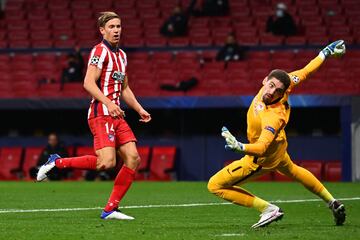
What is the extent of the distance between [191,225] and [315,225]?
127cm

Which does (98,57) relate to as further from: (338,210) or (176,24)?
(176,24)

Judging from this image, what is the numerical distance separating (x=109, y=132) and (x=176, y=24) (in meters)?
16.3

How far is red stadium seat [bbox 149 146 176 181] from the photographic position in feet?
81.3

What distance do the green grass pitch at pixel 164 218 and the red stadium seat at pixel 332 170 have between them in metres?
6.34

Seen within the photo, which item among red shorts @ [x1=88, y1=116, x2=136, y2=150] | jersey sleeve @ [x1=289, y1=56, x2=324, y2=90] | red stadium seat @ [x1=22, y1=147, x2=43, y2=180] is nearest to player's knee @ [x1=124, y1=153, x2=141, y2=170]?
red shorts @ [x1=88, y1=116, x2=136, y2=150]

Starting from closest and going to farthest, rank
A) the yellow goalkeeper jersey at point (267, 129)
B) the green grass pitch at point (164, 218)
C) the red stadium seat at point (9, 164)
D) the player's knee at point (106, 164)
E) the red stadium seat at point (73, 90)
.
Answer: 1. the green grass pitch at point (164, 218)
2. the yellow goalkeeper jersey at point (267, 129)
3. the player's knee at point (106, 164)
4. the red stadium seat at point (73, 90)
5. the red stadium seat at point (9, 164)

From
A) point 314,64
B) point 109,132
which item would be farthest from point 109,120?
point 314,64

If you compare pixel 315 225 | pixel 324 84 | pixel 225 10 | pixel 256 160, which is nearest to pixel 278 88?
pixel 256 160

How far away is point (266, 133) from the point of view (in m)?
9.21

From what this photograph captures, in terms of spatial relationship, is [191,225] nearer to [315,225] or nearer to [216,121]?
[315,225]

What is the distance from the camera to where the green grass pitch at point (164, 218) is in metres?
8.98

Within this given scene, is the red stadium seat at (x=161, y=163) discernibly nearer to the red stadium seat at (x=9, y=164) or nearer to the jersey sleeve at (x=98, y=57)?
the red stadium seat at (x=9, y=164)

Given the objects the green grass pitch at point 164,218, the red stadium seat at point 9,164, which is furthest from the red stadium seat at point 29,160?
the green grass pitch at point 164,218

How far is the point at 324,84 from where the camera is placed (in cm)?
2416
